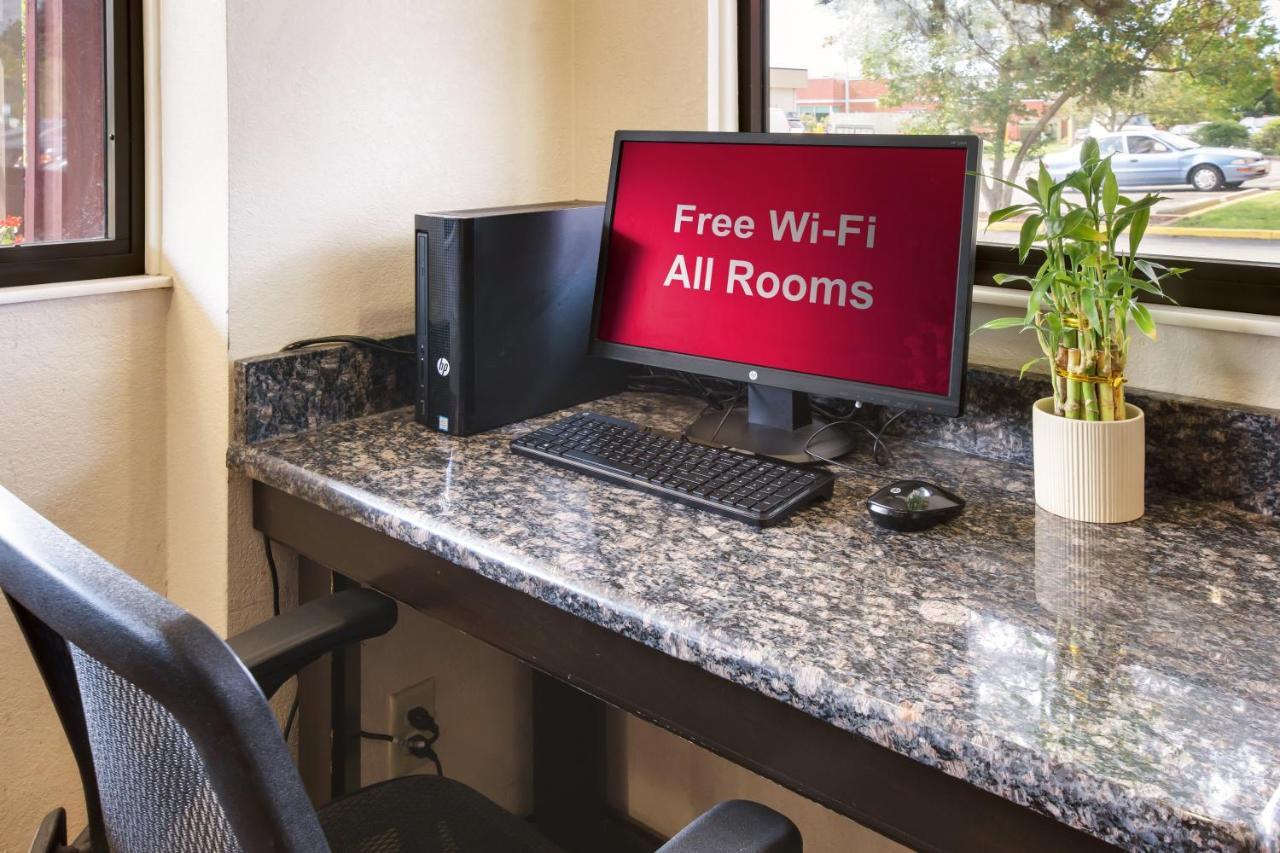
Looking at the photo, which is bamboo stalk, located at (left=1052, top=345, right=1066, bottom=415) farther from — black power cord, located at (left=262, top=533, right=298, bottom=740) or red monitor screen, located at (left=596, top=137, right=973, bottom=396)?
black power cord, located at (left=262, top=533, right=298, bottom=740)

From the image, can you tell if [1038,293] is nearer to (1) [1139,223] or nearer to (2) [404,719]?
(1) [1139,223]

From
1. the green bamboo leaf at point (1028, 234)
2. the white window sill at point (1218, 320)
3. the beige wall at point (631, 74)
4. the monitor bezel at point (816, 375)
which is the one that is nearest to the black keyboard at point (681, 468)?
the monitor bezel at point (816, 375)

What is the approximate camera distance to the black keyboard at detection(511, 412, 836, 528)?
1.21 meters

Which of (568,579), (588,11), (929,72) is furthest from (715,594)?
(588,11)

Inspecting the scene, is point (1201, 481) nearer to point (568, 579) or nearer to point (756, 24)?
point (568, 579)

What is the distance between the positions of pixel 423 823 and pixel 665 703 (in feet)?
1.14

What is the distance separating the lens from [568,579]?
1048 mm

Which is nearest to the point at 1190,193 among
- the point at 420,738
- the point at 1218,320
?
the point at 1218,320

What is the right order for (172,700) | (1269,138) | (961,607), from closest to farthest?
1. (172,700)
2. (961,607)
3. (1269,138)

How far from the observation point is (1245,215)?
128 cm

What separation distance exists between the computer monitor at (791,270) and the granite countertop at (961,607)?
0.14 metres

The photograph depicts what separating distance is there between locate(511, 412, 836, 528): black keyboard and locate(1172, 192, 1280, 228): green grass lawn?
0.54 meters

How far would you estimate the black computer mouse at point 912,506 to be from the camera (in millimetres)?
1152

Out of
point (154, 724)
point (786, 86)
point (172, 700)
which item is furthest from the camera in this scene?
point (786, 86)
